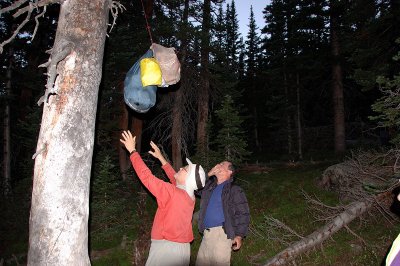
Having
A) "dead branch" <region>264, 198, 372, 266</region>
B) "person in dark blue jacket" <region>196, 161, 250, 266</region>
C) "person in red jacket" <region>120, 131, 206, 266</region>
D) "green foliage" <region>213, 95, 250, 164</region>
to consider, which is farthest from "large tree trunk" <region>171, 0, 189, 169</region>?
"person in red jacket" <region>120, 131, 206, 266</region>

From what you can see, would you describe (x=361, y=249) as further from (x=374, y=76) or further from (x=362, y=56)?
(x=362, y=56)

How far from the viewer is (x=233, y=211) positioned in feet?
17.4

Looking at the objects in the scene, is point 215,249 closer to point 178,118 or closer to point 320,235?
point 320,235

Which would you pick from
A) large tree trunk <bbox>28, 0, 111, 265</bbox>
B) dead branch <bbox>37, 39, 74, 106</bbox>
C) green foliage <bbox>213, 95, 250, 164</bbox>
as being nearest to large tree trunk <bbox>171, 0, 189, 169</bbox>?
green foliage <bbox>213, 95, 250, 164</bbox>

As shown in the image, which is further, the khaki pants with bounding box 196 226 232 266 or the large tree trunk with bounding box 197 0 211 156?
the large tree trunk with bounding box 197 0 211 156

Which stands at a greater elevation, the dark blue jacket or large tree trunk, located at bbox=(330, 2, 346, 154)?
large tree trunk, located at bbox=(330, 2, 346, 154)

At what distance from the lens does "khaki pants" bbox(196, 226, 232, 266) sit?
5.25 m

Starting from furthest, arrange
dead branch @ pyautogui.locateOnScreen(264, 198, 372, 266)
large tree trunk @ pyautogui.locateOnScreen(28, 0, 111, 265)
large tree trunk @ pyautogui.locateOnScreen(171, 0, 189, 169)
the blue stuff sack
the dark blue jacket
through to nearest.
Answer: large tree trunk @ pyautogui.locateOnScreen(171, 0, 189, 169) < dead branch @ pyautogui.locateOnScreen(264, 198, 372, 266) < the dark blue jacket < the blue stuff sack < large tree trunk @ pyautogui.locateOnScreen(28, 0, 111, 265)

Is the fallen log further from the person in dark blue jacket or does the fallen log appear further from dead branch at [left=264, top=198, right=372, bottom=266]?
the person in dark blue jacket

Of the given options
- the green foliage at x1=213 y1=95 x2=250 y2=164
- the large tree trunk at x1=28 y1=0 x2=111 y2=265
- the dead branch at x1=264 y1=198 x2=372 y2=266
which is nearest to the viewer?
the large tree trunk at x1=28 y1=0 x2=111 y2=265

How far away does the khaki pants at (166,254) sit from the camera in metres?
4.18

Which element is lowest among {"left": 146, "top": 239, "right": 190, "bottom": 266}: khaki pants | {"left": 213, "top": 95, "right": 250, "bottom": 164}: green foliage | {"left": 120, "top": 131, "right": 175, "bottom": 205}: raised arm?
{"left": 146, "top": 239, "right": 190, "bottom": 266}: khaki pants

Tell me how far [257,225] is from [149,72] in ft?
19.5

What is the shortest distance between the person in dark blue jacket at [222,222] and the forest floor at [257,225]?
2.43m
